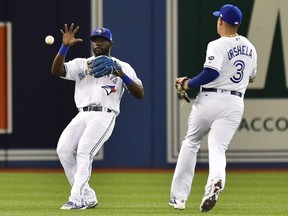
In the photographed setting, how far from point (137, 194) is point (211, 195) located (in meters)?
2.73

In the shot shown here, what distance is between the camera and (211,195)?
872 cm

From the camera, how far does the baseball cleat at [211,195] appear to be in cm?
871

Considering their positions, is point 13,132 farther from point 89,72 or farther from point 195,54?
point 89,72

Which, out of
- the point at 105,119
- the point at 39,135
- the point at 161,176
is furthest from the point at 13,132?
the point at 105,119

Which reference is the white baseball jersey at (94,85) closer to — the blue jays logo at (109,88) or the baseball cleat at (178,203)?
the blue jays logo at (109,88)

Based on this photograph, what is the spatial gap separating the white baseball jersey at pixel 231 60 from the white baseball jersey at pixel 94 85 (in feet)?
2.70

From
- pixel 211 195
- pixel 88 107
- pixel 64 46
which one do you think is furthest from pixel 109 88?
pixel 211 195

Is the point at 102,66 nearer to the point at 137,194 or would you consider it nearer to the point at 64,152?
the point at 64,152

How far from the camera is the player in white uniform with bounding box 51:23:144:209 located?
935cm

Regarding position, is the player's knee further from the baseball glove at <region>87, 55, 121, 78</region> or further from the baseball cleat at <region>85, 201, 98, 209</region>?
the baseball glove at <region>87, 55, 121, 78</region>

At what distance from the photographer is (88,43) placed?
15.3 meters

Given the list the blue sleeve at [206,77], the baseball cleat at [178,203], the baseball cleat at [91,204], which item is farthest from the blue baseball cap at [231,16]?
the baseball cleat at [91,204]

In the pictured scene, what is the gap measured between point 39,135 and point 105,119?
601 cm

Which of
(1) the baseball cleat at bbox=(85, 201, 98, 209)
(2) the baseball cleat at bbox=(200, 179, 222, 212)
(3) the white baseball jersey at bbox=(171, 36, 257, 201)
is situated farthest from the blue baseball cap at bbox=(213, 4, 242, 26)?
(1) the baseball cleat at bbox=(85, 201, 98, 209)
